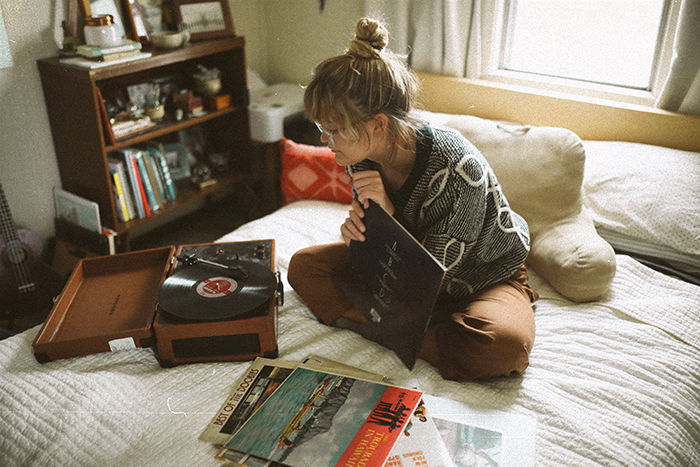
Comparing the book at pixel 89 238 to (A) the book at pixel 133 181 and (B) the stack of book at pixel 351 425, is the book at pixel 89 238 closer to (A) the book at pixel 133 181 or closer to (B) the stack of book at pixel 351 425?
(A) the book at pixel 133 181

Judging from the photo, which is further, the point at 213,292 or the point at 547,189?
the point at 547,189

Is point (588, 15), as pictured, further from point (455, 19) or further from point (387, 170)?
point (387, 170)

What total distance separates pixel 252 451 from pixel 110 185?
1411 mm

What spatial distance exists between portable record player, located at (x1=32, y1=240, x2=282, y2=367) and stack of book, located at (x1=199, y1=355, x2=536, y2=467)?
11 cm

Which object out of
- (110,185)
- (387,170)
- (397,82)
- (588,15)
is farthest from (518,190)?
(110,185)

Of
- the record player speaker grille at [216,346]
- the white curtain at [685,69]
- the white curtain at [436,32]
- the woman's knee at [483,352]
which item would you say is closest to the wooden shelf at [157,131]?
the white curtain at [436,32]

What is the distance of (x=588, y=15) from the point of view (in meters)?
2.38

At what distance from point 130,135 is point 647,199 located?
6.09ft

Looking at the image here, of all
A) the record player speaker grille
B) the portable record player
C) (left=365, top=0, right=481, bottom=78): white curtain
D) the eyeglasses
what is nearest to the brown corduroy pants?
the portable record player

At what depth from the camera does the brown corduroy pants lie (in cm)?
129

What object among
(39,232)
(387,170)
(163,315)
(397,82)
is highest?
(397,82)

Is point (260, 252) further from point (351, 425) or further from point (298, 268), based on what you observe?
point (351, 425)

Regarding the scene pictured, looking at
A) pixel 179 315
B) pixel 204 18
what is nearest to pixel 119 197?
pixel 204 18

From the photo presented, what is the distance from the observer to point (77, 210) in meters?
2.21
